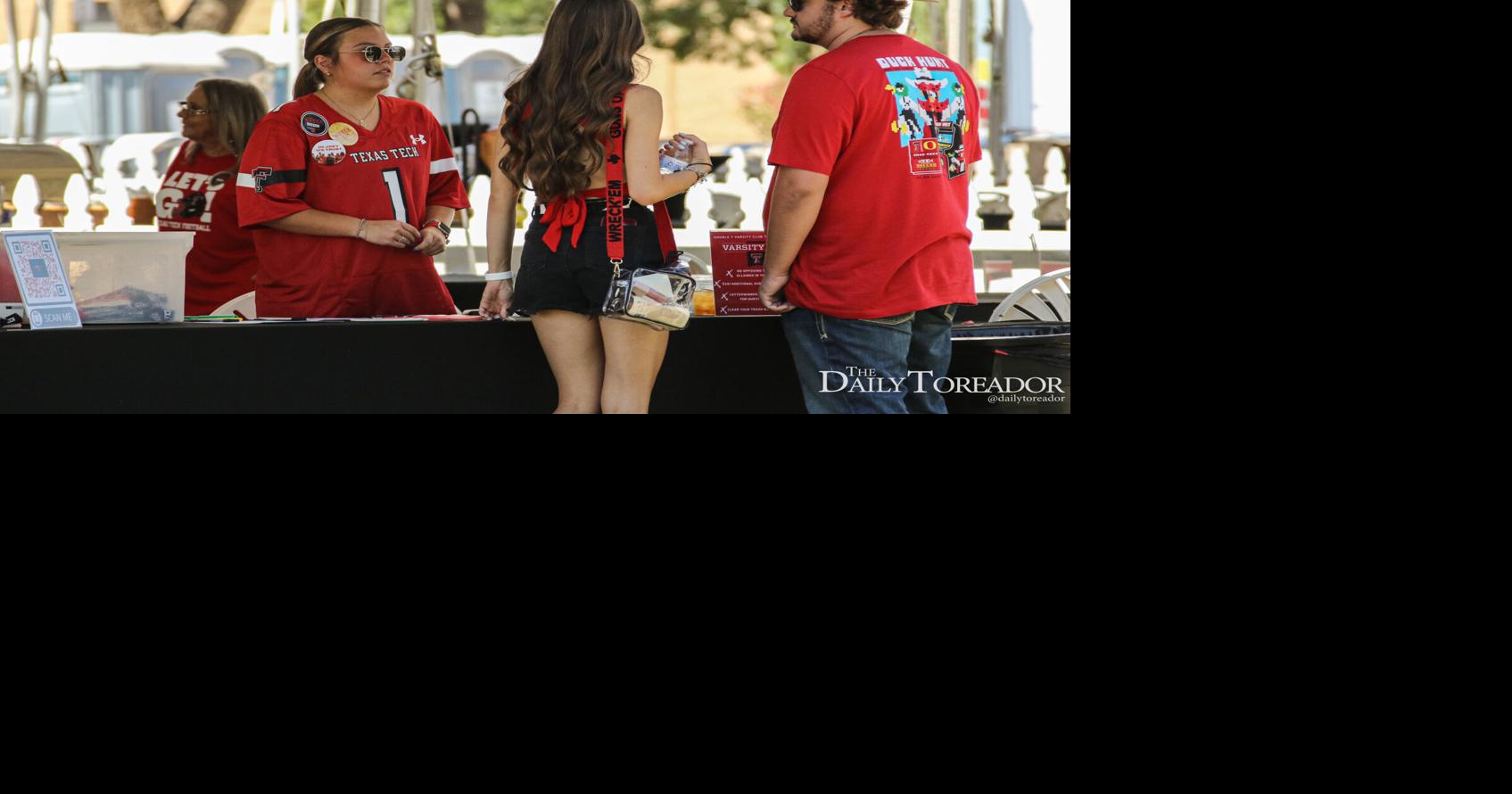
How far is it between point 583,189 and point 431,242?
2.50 feet

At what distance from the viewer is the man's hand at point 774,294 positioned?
3379 mm

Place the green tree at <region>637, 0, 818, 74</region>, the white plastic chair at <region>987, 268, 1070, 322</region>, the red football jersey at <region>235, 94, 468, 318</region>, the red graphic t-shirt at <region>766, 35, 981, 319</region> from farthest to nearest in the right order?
the green tree at <region>637, 0, 818, 74</region>, the white plastic chair at <region>987, 268, 1070, 322</region>, the red football jersey at <region>235, 94, 468, 318</region>, the red graphic t-shirt at <region>766, 35, 981, 319</region>

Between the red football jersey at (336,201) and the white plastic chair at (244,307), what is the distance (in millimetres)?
116

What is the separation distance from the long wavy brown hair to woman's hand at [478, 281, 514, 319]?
351 mm

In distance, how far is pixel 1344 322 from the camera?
123 inches

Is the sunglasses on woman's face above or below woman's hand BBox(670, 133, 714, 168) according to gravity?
above

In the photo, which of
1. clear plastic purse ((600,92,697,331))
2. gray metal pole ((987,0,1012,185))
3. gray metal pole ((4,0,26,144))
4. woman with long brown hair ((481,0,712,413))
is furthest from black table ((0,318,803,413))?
gray metal pole ((987,0,1012,185))

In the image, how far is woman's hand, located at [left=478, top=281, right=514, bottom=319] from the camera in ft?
11.7

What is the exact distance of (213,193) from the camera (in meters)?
4.47

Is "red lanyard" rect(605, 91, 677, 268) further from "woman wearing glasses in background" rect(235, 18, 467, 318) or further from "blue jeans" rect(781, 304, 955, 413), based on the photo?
"woman wearing glasses in background" rect(235, 18, 467, 318)

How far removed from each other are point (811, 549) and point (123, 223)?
3967 mm

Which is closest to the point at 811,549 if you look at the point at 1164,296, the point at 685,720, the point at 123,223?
the point at 685,720

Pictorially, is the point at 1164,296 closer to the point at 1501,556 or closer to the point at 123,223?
the point at 1501,556

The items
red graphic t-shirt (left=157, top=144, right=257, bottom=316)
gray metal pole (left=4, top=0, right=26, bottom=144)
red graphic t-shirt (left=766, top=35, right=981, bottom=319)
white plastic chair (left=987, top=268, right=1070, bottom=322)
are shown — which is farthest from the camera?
gray metal pole (left=4, top=0, right=26, bottom=144)
